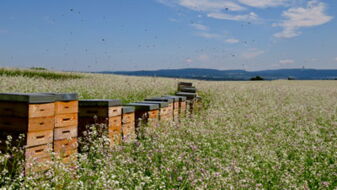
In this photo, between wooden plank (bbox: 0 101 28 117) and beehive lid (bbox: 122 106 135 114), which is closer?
wooden plank (bbox: 0 101 28 117)

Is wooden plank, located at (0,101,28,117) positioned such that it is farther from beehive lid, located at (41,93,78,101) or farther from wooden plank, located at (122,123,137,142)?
wooden plank, located at (122,123,137,142)

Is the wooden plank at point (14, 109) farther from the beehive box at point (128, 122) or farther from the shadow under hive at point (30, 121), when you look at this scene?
the beehive box at point (128, 122)

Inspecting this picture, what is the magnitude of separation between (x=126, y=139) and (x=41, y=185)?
316 cm

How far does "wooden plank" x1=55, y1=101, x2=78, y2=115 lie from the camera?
5.65m

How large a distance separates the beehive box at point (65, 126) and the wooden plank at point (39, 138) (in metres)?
0.22

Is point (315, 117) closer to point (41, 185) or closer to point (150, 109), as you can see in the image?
point (150, 109)

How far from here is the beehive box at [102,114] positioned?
6.93 m

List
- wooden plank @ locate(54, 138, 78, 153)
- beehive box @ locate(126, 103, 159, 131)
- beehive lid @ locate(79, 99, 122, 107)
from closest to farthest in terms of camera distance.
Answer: wooden plank @ locate(54, 138, 78, 153) < beehive lid @ locate(79, 99, 122, 107) < beehive box @ locate(126, 103, 159, 131)

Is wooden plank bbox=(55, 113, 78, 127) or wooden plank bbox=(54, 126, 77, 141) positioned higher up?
wooden plank bbox=(55, 113, 78, 127)

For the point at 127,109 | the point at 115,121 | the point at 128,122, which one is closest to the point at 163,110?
the point at 128,122

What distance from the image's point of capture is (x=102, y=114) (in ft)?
22.8

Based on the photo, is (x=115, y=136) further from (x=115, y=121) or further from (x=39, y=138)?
(x=39, y=138)

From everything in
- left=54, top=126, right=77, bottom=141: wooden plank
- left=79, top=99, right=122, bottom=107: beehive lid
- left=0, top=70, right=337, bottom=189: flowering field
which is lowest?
left=0, top=70, right=337, bottom=189: flowering field

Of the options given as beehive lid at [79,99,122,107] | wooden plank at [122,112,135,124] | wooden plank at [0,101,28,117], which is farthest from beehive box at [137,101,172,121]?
wooden plank at [0,101,28,117]
